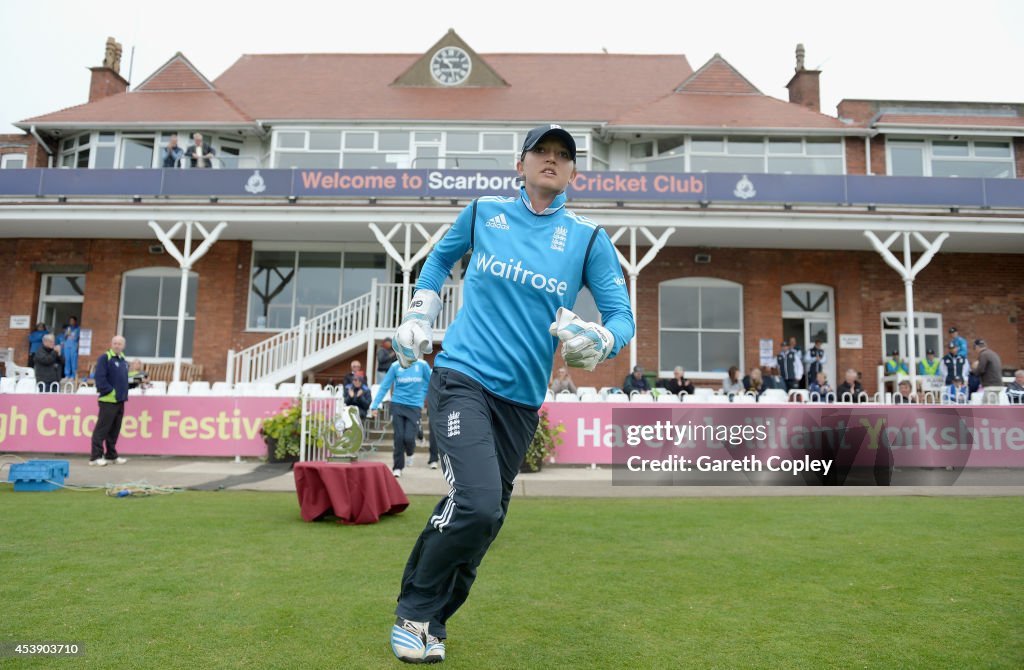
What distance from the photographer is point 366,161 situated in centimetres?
2047

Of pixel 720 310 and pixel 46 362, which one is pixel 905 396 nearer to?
pixel 720 310

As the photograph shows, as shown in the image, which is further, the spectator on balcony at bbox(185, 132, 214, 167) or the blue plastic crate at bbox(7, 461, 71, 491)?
the spectator on balcony at bbox(185, 132, 214, 167)

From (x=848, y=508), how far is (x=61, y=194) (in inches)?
708

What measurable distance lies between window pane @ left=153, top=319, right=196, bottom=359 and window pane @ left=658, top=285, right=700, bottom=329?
41.9ft

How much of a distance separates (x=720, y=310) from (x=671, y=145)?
5.01 metres

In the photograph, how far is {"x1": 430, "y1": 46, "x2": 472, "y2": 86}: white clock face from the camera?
74.2ft

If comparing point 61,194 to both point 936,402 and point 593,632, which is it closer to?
point 593,632

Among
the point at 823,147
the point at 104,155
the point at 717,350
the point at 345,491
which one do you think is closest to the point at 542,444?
the point at 345,491

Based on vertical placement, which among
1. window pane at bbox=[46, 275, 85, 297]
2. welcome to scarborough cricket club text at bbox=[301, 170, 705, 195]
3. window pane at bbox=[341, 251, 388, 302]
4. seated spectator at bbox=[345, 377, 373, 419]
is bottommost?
seated spectator at bbox=[345, 377, 373, 419]

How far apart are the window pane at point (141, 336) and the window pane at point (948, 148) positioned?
22.4m

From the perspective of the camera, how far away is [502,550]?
17.1ft

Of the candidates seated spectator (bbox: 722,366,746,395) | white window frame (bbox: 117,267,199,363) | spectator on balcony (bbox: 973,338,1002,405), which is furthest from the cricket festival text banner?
white window frame (bbox: 117,267,199,363)

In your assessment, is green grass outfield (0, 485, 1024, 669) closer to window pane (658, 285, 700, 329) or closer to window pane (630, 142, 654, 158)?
window pane (658, 285, 700, 329)

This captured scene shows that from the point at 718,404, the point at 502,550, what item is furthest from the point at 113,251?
the point at 502,550
